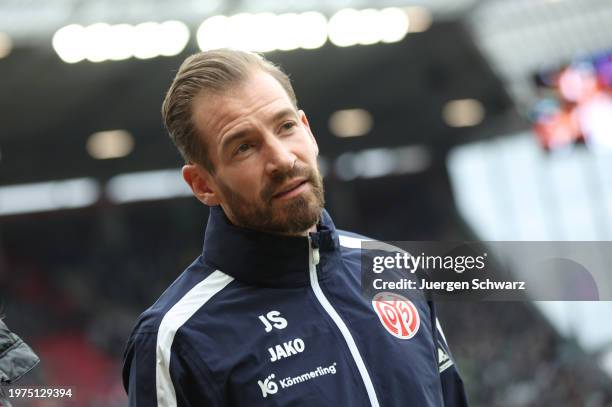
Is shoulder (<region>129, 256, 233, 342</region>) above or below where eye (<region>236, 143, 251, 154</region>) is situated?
below

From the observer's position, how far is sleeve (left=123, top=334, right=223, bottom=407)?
1489 millimetres

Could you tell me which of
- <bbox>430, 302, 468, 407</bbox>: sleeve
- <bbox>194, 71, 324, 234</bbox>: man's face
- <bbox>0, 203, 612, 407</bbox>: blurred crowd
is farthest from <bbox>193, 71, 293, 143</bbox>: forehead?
<bbox>0, 203, 612, 407</bbox>: blurred crowd

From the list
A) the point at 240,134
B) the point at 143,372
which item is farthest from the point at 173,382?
the point at 240,134

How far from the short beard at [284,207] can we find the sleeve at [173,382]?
0.75 ft

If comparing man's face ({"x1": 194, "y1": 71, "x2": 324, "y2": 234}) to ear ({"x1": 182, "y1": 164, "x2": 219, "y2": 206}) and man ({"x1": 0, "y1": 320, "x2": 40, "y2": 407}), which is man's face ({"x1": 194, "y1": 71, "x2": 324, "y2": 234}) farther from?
man ({"x1": 0, "y1": 320, "x2": 40, "y2": 407})

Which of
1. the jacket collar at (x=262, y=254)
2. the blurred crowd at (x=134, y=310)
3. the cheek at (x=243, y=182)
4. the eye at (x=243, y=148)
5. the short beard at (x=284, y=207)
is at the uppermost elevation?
the blurred crowd at (x=134, y=310)

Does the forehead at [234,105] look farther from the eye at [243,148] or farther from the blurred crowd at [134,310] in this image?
the blurred crowd at [134,310]

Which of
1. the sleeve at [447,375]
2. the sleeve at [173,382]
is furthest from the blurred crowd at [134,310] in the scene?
the sleeve at [173,382]

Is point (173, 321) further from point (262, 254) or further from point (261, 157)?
point (261, 157)

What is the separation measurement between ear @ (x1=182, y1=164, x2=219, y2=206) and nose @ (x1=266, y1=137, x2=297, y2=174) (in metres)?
0.13

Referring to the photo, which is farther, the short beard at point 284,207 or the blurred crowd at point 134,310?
the blurred crowd at point 134,310

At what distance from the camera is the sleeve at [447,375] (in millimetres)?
1688

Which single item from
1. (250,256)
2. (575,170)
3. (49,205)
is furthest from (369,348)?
(575,170)

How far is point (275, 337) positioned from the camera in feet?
5.06
